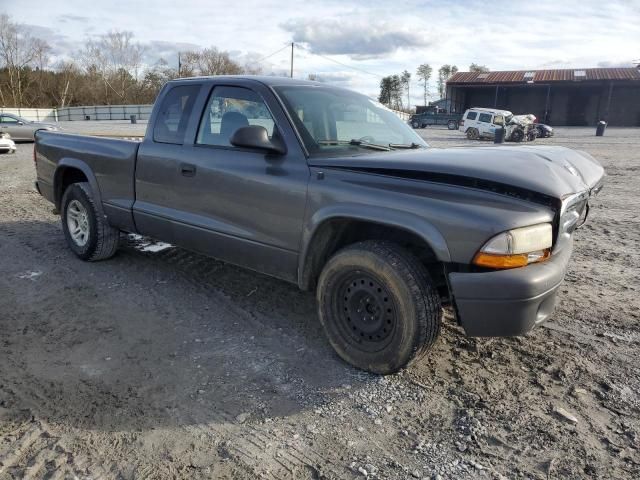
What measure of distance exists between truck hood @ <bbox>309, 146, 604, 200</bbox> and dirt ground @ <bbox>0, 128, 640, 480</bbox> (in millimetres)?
1212

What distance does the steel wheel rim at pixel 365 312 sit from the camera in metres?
3.12

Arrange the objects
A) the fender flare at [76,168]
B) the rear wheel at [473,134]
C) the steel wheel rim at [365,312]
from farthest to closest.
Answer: the rear wheel at [473,134] < the fender flare at [76,168] < the steel wheel rim at [365,312]

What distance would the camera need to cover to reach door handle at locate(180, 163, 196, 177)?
405cm

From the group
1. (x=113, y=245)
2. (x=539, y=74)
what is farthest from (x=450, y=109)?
(x=113, y=245)

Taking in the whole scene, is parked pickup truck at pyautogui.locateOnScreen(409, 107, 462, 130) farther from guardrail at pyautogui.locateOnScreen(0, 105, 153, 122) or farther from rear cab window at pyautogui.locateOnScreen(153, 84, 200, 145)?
rear cab window at pyautogui.locateOnScreen(153, 84, 200, 145)

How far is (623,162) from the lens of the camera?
1573cm

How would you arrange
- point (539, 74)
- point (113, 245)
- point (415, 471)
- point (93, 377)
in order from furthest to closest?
point (539, 74), point (113, 245), point (93, 377), point (415, 471)

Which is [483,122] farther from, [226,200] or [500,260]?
[500,260]

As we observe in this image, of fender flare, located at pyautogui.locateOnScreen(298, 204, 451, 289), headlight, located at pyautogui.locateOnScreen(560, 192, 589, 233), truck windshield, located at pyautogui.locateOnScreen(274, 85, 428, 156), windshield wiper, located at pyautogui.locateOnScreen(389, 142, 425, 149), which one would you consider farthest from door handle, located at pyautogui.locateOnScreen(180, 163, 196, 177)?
headlight, located at pyautogui.locateOnScreen(560, 192, 589, 233)

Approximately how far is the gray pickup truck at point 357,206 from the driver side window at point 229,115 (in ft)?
0.04

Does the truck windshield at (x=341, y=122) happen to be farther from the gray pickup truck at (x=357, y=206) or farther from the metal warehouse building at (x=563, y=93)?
the metal warehouse building at (x=563, y=93)

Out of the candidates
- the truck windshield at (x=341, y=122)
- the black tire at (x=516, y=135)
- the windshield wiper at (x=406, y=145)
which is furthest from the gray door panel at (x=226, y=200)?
the black tire at (x=516, y=135)

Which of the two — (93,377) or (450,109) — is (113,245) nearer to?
(93,377)

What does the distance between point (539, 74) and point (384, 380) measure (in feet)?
177
